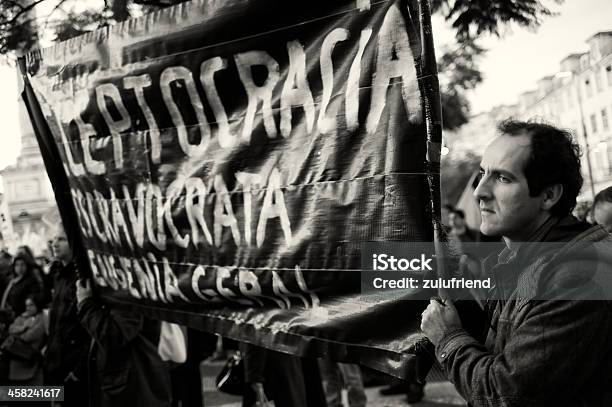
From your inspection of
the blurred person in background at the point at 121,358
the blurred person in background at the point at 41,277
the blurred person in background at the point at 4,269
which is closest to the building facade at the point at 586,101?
the blurred person in background at the point at 121,358

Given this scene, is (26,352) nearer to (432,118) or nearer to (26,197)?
(26,197)

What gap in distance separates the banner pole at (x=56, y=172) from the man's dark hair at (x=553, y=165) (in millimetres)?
2633

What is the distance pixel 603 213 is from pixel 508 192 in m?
1.82

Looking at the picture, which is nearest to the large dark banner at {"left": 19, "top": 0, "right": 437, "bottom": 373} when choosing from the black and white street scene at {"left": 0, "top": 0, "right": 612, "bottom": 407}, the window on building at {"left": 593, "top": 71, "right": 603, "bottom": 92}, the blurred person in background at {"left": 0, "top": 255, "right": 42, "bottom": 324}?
the black and white street scene at {"left": 0, "top": 0, "right": 612, "bottom": 407}

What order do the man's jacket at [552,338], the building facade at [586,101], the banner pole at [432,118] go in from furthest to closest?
the building facade at [586,101], the banner pole at [432,118], the man's jacket at [552,338]

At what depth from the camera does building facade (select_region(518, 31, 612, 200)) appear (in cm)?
251

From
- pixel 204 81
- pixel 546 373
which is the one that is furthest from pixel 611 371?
pixel 204 81

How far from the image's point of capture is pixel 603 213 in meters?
3.29

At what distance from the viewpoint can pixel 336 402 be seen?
5234 millimetres

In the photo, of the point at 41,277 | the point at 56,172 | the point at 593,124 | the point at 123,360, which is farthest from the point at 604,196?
the point at 41,277

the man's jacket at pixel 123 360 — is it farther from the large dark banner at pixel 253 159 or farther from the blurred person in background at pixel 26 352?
the blurred person in background at pixel 26 352

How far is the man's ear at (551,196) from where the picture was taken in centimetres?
173

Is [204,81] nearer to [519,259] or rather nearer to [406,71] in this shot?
[406,71]

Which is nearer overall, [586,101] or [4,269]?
[586,101]
